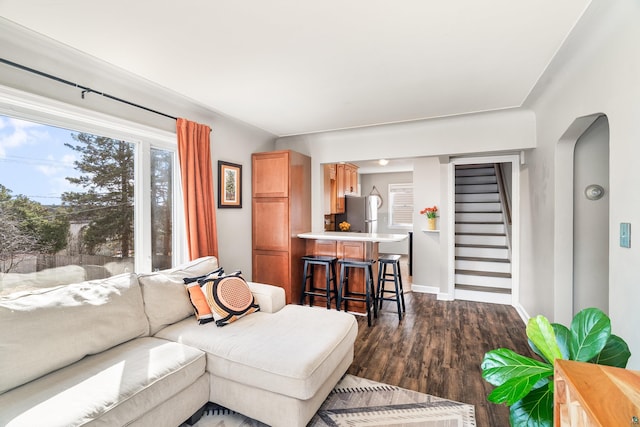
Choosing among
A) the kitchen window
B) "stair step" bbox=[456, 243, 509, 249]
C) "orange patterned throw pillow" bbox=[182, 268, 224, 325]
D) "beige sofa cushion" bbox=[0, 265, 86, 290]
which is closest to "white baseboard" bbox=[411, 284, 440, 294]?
"stair step" bbox=[456, 243, 509, 249]

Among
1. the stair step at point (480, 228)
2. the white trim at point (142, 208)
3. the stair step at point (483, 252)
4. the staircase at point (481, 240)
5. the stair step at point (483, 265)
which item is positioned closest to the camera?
the white trim at point (142, 208)

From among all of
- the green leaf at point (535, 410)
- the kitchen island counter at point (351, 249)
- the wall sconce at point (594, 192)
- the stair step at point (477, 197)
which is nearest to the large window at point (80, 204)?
the kitchen island counter at point (351, 249)

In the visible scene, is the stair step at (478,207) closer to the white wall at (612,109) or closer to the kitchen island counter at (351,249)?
the kitchen island counter at (351,249)

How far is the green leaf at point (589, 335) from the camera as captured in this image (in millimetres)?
1104

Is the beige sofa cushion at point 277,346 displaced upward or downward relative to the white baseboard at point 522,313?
upward

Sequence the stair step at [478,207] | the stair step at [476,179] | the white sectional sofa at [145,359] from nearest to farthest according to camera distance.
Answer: the white sectional sofa at [145,359] → the stair step at [478,207] → the stair step at [476,179]

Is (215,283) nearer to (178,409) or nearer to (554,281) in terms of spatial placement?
(178,409)

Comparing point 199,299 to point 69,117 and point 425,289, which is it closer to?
point 69,117

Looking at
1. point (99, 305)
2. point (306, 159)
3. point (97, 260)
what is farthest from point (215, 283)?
point (306, 159)

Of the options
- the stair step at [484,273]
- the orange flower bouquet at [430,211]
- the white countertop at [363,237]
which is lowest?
the stair step at [484,273]

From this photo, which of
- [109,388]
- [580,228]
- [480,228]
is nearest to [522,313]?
[580,228]

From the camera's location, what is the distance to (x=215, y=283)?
7.85ft

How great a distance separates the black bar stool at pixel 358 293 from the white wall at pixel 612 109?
172 centimetres

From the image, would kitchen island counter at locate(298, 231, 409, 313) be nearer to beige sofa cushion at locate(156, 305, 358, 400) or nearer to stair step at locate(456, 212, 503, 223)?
beige sofa cushion at locate(156, 305, 358, 400)
